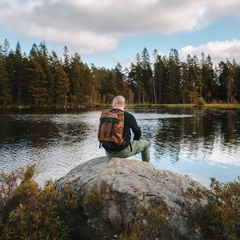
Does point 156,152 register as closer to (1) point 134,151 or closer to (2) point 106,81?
(1) point 134,151

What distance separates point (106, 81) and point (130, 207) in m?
108

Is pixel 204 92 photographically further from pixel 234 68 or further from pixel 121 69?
pixel 121 69

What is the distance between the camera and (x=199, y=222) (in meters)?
4.95

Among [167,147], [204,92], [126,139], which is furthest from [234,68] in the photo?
[126,139]

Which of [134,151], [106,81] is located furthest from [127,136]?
[106,81]

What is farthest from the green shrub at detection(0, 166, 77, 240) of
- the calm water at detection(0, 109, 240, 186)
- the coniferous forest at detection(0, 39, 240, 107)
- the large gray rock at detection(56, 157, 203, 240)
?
the coniferous forest at detection(0, 39, 240, 107)

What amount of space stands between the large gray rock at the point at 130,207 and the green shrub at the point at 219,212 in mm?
198

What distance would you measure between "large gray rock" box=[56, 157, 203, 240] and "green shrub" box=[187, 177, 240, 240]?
0.20m

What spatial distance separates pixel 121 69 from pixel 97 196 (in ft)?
401

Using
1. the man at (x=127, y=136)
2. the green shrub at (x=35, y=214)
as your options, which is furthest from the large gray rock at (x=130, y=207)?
the man at (x=127, y=136)

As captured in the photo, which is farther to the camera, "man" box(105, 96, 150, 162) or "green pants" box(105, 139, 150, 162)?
"green pants" box(105, 139, 150, 162)

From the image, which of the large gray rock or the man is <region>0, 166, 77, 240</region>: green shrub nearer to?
the large gray rock

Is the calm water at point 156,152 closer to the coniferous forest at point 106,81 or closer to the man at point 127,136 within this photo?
the man at point 127,136

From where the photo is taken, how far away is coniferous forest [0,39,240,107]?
86812 millimetres
